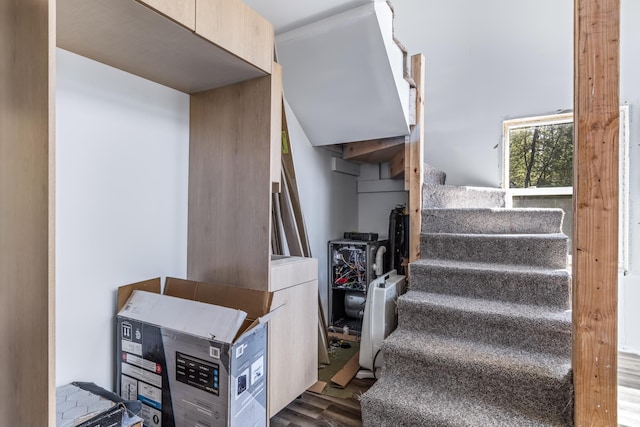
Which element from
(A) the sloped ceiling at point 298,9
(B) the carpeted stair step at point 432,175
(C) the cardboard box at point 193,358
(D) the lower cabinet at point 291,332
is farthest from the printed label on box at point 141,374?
(B) the carpeted stair step at point 432,175

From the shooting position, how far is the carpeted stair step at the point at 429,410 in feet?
4.44

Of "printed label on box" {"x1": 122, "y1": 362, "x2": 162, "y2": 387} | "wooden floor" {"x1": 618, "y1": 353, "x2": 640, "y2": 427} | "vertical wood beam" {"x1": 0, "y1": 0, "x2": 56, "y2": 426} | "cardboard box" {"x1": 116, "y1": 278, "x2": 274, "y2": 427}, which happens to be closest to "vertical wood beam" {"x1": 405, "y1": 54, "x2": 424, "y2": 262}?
"cardboard box" {"x1": 116, "y1": 278, "x2": 274, "y2": 427}

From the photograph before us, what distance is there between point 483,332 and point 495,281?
33 centimetres

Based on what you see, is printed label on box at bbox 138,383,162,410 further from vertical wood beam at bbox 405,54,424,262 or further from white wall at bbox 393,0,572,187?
white wall at bbox 393,0,572,187

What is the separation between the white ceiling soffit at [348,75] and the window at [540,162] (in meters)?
1.35

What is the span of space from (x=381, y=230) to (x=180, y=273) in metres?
2.33

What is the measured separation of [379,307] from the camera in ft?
7.06

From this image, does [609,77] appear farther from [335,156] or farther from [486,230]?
[335,156]

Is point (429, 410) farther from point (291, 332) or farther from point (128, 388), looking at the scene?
point (128, 388)

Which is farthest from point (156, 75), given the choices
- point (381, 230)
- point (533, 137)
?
point (533, 137)

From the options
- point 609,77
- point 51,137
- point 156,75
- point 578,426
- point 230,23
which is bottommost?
point 578,426

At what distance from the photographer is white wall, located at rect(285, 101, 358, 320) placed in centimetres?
278

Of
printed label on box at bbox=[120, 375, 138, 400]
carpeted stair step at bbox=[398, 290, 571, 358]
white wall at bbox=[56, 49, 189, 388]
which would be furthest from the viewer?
carpeted stair step at bbox=[398, 290, 571, 358]

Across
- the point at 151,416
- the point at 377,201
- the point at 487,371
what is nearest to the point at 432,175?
the point at 377,201
